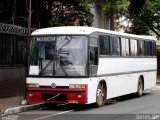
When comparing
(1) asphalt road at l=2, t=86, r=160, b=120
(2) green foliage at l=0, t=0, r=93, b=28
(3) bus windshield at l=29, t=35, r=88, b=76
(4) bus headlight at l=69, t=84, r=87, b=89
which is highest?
(2) green foliage at l=0, t=0, r=93, b=28

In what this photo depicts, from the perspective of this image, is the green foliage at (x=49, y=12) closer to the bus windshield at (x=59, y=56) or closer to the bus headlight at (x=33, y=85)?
the bus windshield at (x=59, y=56)

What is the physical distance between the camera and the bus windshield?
1795 cm

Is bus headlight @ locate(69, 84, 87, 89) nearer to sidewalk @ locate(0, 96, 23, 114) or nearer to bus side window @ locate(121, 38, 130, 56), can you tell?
sidewalk @ locate(0, 96, 23, 114)

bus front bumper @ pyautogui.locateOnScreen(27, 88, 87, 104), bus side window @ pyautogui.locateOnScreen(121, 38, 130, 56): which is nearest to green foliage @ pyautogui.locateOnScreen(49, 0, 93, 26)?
bus side window @ pyautogui.locateOnScreen(121, 38, 130, 56)

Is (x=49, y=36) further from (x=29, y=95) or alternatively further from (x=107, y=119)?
(x=107, y=119)

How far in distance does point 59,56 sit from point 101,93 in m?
2.41

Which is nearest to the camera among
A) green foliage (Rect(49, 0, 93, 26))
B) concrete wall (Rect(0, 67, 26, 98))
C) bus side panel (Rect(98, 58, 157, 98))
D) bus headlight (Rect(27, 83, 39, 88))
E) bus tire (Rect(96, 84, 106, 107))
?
bus headlight (Rect(27, 83, 39, 88))

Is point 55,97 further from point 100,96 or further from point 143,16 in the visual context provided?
point 143,16

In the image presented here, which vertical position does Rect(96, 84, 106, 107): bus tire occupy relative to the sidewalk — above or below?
above

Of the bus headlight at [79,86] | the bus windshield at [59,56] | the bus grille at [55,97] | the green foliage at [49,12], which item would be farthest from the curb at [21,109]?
the green foliage at [49,12]

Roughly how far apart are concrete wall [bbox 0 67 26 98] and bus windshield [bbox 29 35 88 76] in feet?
10.3

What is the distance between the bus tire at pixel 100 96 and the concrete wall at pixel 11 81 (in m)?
4.06

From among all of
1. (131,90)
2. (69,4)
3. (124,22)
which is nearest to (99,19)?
(124,22)

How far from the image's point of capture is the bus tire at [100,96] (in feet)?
62.7
